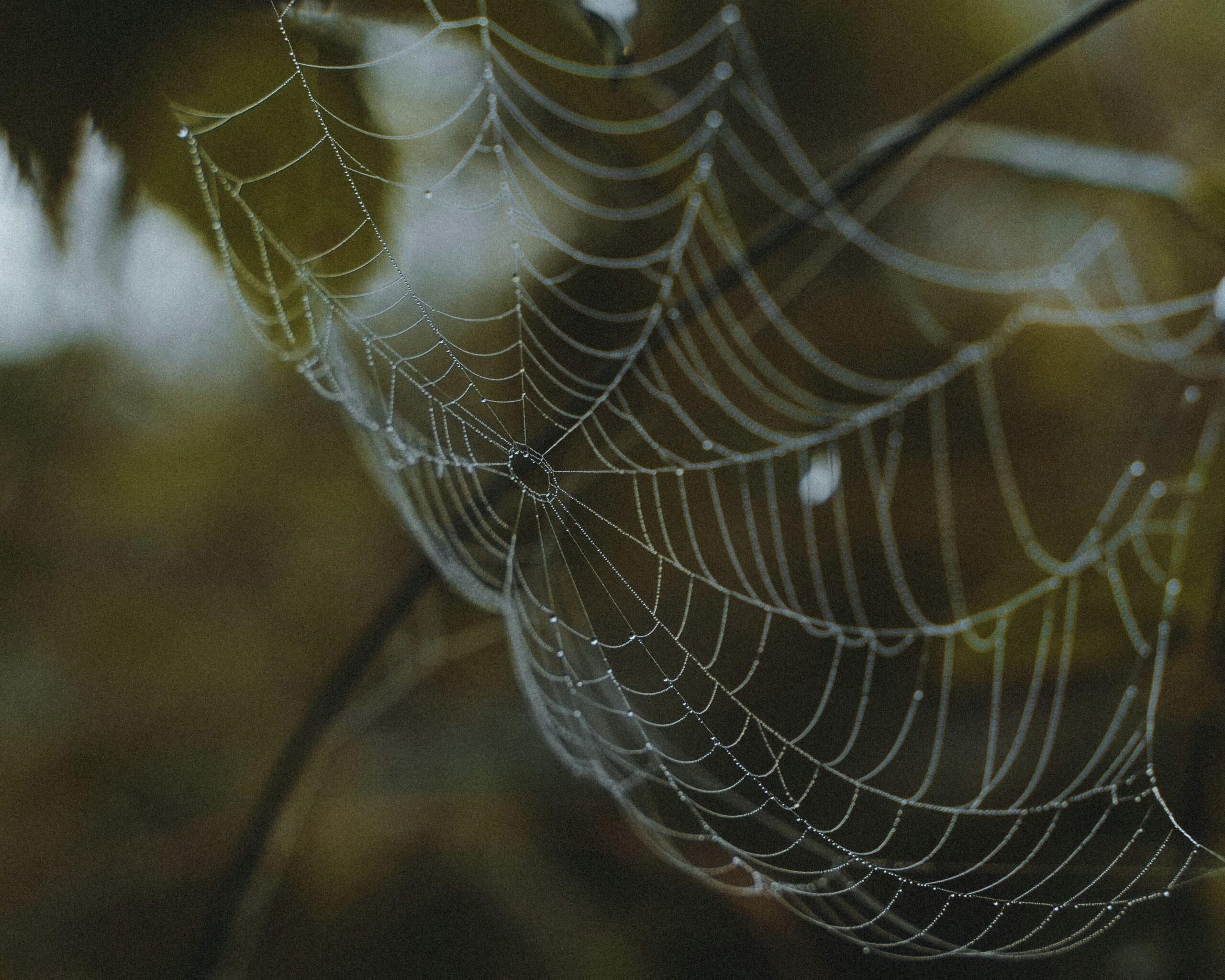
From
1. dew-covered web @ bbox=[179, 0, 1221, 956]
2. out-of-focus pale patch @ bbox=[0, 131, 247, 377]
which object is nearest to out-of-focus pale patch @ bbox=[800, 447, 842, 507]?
dew-covered web @ bbox=[179, 0, 1221, 956]

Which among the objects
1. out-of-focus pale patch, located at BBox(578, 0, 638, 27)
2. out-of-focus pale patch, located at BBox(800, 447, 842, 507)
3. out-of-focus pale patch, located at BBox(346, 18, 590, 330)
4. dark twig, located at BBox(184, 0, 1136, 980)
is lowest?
out-of-focus pale patch, located at BBox(800, 447, 842, 507)

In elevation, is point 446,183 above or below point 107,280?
below

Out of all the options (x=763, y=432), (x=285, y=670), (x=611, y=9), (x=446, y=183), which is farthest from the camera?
(x=285, y=670)

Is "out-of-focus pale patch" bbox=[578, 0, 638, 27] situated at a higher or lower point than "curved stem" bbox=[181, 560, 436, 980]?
higher

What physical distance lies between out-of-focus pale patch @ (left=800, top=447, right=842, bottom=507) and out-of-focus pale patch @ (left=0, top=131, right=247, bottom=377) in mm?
668

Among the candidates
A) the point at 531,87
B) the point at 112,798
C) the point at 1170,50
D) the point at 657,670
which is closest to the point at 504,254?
the point at 531,87

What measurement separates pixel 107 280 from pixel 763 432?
0.73 meters

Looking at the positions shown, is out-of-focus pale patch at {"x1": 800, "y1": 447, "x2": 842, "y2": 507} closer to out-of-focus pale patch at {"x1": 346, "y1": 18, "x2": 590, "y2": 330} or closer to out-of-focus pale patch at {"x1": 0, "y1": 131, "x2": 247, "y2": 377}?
out-of-focus pale patch at {"x1": 346, "y1": 18, "x2": 590, "y2": 330}

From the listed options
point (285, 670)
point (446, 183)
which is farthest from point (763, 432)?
point (285, 670)

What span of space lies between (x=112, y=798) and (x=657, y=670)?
26.7 inches

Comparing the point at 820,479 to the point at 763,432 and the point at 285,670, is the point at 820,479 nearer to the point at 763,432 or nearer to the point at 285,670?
the point at 763,432

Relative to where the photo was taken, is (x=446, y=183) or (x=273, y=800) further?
(x=273, y=800)

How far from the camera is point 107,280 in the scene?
85cm

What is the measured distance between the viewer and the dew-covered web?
748 mm
